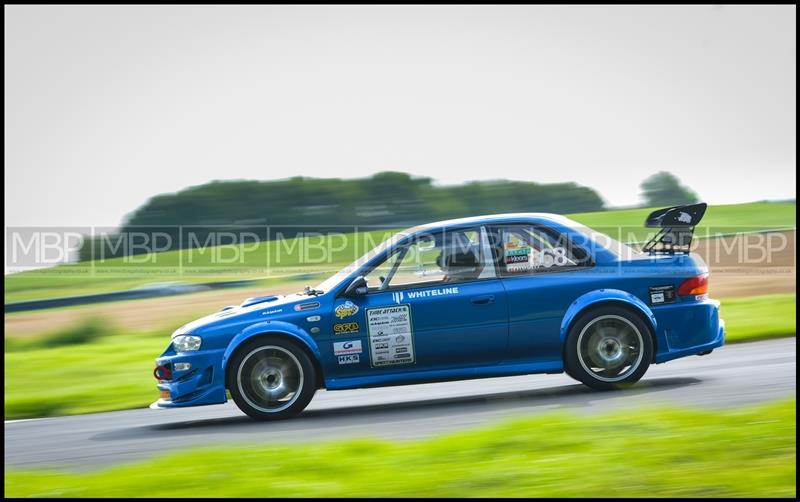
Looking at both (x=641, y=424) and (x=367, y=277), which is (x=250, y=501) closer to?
(x=641, y=424)

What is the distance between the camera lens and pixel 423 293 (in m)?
7.76

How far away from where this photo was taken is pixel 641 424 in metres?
5.84

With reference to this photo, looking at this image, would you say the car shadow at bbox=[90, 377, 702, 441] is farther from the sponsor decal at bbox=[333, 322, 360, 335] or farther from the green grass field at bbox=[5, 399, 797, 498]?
the green grass field at bbox=[5, 399, 797, 498]

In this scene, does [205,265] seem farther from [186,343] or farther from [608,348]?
[608,348]

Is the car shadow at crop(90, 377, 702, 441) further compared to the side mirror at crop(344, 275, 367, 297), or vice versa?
the side mirror at crop(344, 275, 367, 297)

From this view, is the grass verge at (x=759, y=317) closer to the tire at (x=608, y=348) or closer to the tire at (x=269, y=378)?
the tire at (x=608, y=348)

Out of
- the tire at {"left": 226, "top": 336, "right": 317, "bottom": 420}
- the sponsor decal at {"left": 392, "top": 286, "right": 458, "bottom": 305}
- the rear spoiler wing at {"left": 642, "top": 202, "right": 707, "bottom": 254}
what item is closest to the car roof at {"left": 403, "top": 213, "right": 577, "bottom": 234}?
the sponsor decal at {"left": 392, "top": 286, "right": 458, "bottom": 305}

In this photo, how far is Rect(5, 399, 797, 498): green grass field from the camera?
470 centimetres

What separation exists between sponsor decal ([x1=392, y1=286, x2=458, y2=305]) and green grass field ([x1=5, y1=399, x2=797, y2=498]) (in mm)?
1732

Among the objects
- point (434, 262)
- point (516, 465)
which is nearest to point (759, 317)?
point (434, 262)

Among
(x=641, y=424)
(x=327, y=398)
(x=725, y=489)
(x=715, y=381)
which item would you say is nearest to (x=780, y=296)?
(x=715, y=381)

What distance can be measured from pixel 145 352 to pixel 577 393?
25.3 feet

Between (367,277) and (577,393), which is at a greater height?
(367,277)

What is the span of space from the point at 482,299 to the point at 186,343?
248cm
